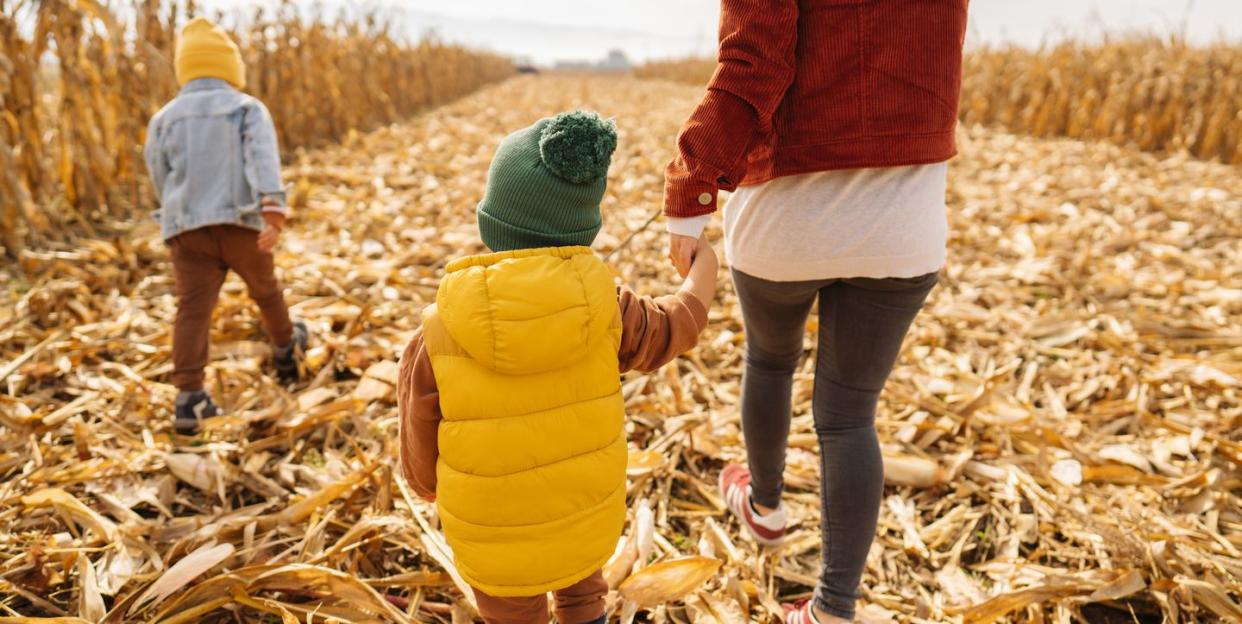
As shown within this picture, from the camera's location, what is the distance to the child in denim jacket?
239 cm

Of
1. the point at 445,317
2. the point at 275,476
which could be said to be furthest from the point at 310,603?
the point at 445,317

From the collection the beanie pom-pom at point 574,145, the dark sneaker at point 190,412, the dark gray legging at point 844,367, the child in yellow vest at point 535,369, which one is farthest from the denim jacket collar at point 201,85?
the dark gray legging at point 844,367

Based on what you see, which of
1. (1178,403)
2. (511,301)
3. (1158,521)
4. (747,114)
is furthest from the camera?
(1178,403)

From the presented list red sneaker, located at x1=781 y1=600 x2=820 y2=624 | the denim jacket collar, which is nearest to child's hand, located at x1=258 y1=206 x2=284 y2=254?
the denim jacket collar

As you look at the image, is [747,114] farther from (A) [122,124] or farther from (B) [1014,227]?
(A) [122,124]

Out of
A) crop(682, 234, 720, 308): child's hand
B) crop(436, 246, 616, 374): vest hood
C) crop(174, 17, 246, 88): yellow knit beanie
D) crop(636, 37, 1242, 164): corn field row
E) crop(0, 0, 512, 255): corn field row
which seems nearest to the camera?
crop(436, 246, 616, 374): vest hood

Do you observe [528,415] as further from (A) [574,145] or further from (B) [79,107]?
(B) [79,107]

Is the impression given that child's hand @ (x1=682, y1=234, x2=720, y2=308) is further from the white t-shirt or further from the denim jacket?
the denim jacket

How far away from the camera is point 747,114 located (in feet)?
4.07

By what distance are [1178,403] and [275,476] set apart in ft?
10.8

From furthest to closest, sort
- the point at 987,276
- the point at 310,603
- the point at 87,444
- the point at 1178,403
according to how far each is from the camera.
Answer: the point at 987,276 < the point at 1178,403 < the point at 87,444 < the point at 310,603

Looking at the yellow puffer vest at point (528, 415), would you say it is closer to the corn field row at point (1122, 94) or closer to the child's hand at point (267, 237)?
the child's hand at point (267, 237)

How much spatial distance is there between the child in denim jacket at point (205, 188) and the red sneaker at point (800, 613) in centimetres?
207

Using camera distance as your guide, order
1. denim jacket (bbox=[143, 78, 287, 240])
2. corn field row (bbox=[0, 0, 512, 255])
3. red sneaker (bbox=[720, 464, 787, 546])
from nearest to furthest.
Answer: red sneaker (bbox=[720, 464, 787, 546]), denim jacket (bbox=[143, 78, 287, 240]), corn field row (bbox=[0, 0, 512, 255])
